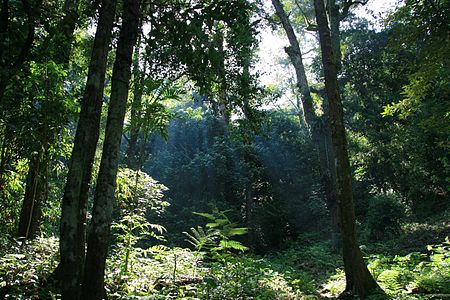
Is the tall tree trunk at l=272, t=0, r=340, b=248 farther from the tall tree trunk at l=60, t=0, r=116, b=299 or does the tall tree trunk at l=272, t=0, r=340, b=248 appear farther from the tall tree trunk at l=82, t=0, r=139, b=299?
the tall tree trunk at l=60, t=0, r=116, b=299

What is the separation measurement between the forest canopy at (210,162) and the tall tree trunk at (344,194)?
0.09 feet

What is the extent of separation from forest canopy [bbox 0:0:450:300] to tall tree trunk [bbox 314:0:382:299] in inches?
1.1

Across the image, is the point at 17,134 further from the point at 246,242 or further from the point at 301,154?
the point at 301,154

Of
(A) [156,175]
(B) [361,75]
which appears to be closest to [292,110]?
(B) [361,75]

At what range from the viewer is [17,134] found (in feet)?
18.5

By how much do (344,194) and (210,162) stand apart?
13155 mm

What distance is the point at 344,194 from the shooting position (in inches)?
260

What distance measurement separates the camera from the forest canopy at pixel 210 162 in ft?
15.0

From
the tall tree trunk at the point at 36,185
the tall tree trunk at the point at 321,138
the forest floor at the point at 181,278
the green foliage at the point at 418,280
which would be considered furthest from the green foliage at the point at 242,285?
the tall tree trunk at the point at 321,138

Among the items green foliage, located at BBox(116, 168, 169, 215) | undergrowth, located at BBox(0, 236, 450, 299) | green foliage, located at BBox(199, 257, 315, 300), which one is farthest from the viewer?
green foliage, located at BBox(116, 168, 169, 215)

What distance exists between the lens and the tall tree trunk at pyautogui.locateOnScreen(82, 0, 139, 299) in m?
3.96

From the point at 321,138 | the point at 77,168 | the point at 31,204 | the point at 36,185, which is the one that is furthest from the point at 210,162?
the point at 77,168

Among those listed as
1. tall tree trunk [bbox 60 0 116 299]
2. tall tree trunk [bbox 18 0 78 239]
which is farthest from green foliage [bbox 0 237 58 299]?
tall tree trunk [bbox 18 0 78 239]

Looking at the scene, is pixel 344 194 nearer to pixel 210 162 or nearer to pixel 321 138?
pixel 321 138
